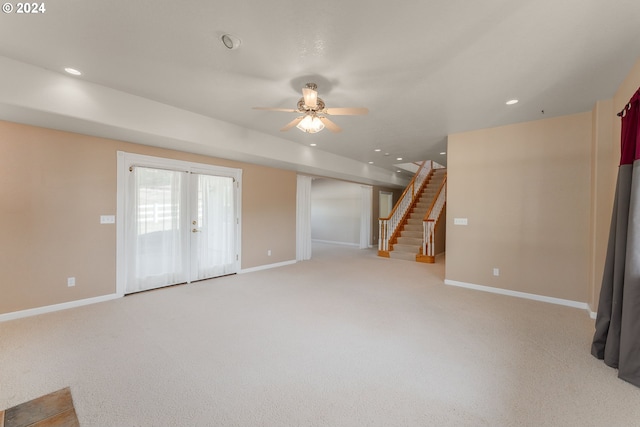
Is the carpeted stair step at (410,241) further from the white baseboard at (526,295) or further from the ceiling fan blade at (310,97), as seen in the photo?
the ceiling fan blade at (310,97)

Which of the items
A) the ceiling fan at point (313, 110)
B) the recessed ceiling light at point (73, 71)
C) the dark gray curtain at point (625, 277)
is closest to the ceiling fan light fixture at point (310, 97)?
the ceiling fan at point (313, 110)

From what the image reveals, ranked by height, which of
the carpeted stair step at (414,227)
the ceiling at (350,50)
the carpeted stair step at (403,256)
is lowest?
the carpeted stair step at (403,256)

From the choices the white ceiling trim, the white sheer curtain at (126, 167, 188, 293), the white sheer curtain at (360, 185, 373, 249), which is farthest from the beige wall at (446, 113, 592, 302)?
the white sheer curtain at (126, 167, 188, 293)

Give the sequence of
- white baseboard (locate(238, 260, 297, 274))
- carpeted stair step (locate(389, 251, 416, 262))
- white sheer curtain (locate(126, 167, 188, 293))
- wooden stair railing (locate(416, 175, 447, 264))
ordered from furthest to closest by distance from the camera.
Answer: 1. carpeted stair step (locate(389, 251, 416, 262))
2. wooden stair railing (locate(416, 175, 447, 264))
3. white baseboard (locate(238, 260, 297, 274))
4. white sheer curtain (locate(126, 167, 188, 293))

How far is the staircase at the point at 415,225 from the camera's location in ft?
22.7

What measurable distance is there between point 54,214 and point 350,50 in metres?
4.28

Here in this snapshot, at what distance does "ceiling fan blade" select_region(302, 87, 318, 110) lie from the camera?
267 cm

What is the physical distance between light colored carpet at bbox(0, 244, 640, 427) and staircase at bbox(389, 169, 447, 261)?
346cm

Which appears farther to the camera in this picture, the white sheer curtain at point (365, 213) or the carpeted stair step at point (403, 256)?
the white sheer curtain at point (365, 213)

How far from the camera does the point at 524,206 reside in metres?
4.10

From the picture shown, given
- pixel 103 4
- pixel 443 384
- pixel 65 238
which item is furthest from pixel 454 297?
Result: pixel 65 238

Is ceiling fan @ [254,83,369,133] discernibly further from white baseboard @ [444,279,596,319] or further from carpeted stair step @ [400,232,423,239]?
carpeted stair step @ [400,232,423,239]

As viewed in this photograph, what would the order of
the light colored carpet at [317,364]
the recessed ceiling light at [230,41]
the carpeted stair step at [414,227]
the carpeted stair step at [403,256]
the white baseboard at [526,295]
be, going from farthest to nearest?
the carpeted stair step at [414,227] → the carpeted stair step at [403,256] → the white baseboard at [526,295] → the recessed ceiling light at [230,41] → the light colored carpet at [317,364]
